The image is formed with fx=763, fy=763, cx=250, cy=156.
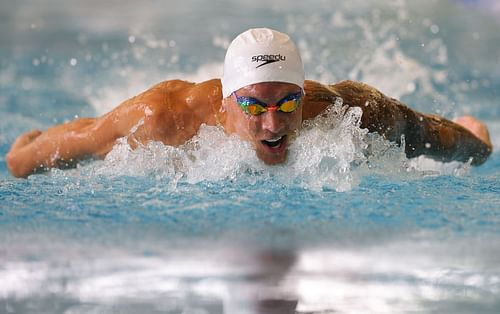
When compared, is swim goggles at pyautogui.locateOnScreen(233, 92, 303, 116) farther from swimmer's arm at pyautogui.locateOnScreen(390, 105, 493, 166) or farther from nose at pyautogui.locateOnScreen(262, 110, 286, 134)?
swimmer's arm at pyautogui.locateOnScreen(390, 105, 493, 166)

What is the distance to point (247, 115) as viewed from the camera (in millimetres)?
2615

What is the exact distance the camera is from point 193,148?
2.77 metres

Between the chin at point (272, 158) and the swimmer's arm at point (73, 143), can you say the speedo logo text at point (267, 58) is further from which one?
the swimmer's arm at point (73, 143)

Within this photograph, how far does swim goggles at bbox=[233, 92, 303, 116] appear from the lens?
2.57 m

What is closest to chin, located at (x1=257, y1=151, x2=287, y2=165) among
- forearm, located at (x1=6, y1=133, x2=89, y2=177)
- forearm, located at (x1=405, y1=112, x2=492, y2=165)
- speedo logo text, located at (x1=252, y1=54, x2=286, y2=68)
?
speedo logo text, located at (x1=252, y1=54, x2=286, y2=68)

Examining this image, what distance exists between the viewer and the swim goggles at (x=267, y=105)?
2568 millimetres

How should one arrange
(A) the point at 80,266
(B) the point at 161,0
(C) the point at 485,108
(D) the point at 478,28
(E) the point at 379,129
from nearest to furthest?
(A) the point at 80,266, (E) the point at 379,129, (C) the point at 485,108, (D) the point at 478,28, (B) the point at 161,0

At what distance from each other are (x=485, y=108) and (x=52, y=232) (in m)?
3.44

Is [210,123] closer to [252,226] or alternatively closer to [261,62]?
[261,62]

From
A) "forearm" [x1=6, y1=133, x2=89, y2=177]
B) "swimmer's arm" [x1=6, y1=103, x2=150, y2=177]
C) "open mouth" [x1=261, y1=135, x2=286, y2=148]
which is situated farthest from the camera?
"forearm" [x1=6, y1=133, x2=89, y2=177]

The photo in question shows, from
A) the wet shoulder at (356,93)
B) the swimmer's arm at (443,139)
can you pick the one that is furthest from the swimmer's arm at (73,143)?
the swimmer's arm at (443,139)

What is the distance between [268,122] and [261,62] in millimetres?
216

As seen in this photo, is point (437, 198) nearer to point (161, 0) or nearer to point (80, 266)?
point (80, 266)

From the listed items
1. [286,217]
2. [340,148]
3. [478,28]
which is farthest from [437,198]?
[478,28]
